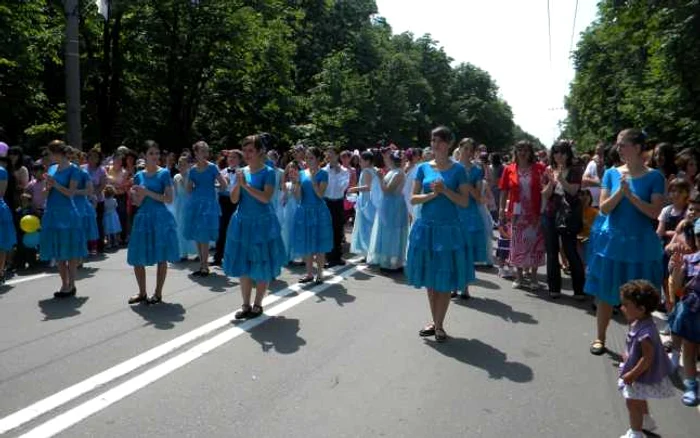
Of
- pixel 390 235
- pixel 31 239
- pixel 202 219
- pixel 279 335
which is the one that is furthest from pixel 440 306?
pixel 31 239

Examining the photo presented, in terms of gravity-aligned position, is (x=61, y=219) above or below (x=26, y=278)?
above

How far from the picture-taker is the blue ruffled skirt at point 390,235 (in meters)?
10.8

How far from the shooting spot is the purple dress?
4.24 meters

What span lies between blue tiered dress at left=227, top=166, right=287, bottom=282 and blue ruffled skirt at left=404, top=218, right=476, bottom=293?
68.1 inches

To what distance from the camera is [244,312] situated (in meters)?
7.38

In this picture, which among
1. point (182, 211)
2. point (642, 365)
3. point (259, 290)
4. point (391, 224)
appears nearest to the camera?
point (642, 365)

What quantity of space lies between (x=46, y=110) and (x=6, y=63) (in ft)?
19.4

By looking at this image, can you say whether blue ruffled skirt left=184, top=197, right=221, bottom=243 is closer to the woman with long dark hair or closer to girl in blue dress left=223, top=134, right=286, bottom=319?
girl in blue dress left=223, top=134, right=286, bottom=319

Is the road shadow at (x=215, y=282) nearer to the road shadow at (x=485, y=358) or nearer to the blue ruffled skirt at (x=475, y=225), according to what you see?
the blue ruffled skirt at (x=475, y=225)

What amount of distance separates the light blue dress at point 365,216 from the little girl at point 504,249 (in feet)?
8.09

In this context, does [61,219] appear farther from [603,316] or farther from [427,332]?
[603,316]

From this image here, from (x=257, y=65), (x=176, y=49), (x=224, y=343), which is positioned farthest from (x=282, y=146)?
(x=224, y=343)

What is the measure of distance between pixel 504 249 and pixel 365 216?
9.23 ft

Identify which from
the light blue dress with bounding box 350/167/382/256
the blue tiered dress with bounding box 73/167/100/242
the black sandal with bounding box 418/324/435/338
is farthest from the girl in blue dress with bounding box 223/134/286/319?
the light blue dress with bounding box 350/167/382/256
